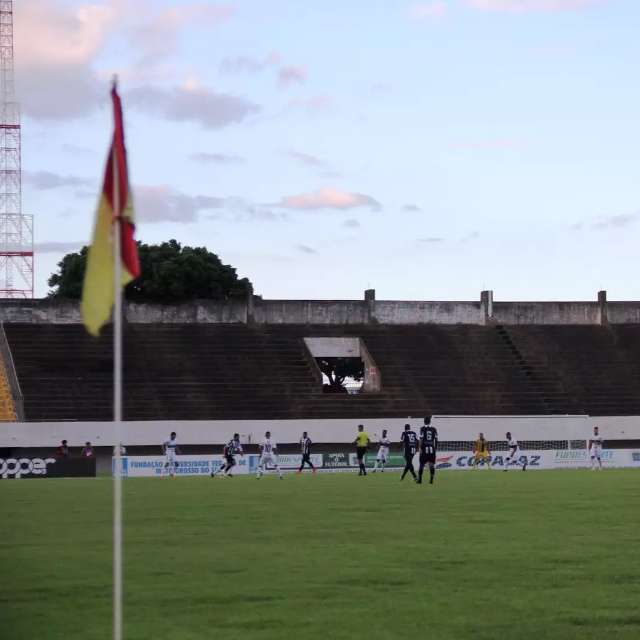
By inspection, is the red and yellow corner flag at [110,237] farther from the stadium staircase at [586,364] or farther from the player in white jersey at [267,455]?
the stadium staircase at [586,364]

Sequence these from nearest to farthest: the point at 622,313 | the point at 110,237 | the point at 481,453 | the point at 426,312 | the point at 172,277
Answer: the point at 110,237 → the point at 481,453 → the point at 426,312 → the point at 622,313 → the point at 172,277

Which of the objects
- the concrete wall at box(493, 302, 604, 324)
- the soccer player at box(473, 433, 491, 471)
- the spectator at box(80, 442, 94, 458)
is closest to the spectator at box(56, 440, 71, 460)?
the spectator at box(80, 442, 94, 458)

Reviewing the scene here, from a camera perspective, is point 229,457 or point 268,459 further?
point 268,459

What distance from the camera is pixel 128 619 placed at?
37.7ft

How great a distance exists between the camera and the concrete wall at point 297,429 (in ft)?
190

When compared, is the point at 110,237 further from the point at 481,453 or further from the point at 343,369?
the point at 343,369

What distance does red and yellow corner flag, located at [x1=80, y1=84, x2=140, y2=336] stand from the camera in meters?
8.90

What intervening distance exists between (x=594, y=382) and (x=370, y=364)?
11800 millimetres

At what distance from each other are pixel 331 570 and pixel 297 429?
152 feet

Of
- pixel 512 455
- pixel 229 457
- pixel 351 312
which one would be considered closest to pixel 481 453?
pixel 512 455

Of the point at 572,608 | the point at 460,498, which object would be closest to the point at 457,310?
the point at 460,498

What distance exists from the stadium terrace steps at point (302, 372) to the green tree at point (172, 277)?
51.1ft

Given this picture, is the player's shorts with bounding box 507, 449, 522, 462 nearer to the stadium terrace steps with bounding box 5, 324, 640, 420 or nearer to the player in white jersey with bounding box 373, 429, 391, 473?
the player in white jersey with bounding box 373, 429, 391, 473

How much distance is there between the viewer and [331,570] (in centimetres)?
1505
